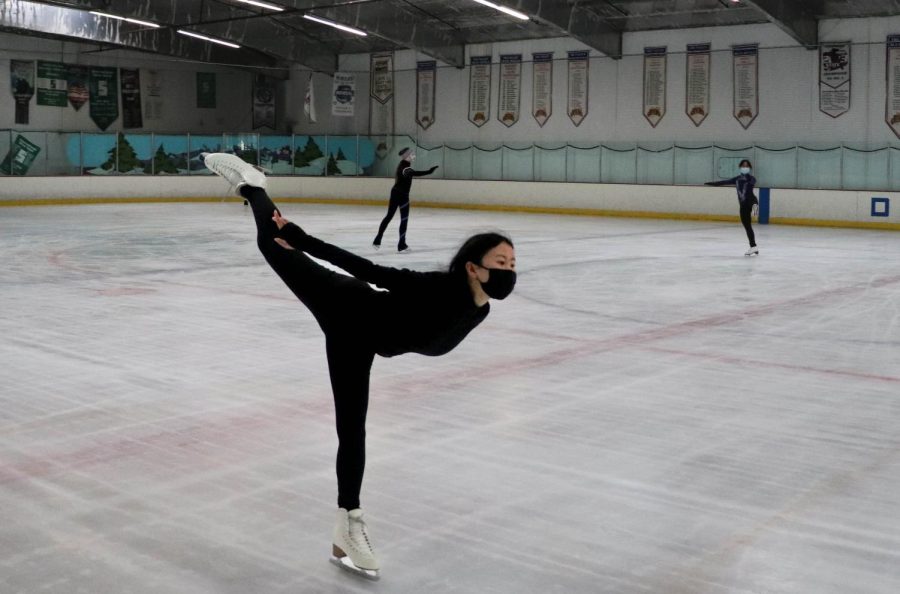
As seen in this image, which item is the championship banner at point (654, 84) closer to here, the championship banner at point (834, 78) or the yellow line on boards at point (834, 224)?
the championship banner at point (834, 78)

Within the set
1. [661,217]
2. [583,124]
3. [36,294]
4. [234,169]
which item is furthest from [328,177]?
[234,169]

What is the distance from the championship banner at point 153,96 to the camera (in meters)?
37.9

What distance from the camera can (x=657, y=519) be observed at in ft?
15.0

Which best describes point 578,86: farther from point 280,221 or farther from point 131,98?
point 280,221

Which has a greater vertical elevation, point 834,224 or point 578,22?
point 578,22

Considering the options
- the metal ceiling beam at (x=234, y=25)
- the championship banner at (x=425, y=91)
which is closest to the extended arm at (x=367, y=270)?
the metal ceiling beam at (x=234, y=25)

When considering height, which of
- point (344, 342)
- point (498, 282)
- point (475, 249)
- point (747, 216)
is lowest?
point (344, 342)

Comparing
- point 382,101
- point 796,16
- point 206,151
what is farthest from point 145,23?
point 796,16

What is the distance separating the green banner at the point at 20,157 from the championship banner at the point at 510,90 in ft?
48.1

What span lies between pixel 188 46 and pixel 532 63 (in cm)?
1200

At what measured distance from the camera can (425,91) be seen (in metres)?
35.8

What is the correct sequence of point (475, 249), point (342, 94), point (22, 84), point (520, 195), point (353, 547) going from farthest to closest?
point (342, 94) < point (22, 84) < point (520, 195) < point (353, 547) < point (475, 249)

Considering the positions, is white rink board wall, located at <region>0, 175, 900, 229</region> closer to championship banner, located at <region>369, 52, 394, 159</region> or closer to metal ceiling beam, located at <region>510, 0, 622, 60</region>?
championship banner, located at <region>369, 52, 394, 159</region>

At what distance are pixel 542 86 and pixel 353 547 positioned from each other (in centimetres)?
2993
